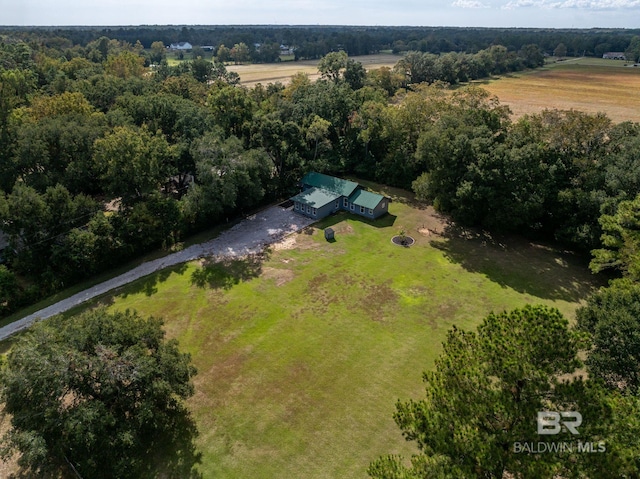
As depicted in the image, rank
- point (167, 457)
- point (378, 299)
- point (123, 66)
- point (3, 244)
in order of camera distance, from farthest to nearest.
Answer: point (123, 66) < point (3, 244) < point (378, 299) < point (167, 457)

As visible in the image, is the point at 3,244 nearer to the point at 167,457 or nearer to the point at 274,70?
the point at 167,457

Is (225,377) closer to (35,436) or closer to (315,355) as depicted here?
(315,355)

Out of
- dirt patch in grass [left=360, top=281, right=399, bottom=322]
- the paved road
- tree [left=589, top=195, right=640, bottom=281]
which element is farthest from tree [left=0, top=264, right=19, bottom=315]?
tree [left=589, top=195, right=640, bottom=281]

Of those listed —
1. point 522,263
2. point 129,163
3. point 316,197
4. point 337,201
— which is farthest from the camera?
point 337,201

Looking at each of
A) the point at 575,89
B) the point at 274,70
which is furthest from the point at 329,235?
the point at 274,70

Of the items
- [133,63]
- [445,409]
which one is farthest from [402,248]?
[133,63]

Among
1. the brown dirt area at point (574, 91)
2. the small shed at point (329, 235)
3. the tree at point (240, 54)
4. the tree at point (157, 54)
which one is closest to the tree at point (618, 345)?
the small shed at point (329, 235)

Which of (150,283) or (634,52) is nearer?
(150,283)
